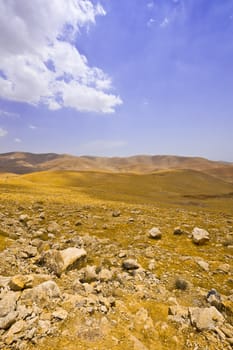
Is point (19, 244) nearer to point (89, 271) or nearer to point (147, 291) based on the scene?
point (89, 271)

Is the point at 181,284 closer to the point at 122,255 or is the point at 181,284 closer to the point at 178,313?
the point at 178,313

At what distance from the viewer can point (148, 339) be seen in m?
4.69

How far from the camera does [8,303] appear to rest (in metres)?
5.02

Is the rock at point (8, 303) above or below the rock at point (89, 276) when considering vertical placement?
above

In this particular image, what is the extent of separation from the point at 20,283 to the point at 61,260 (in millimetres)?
1723

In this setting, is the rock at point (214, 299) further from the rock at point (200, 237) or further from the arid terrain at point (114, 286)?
the rock at point (200, 237)

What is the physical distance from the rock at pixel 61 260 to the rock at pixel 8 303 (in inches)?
68.0

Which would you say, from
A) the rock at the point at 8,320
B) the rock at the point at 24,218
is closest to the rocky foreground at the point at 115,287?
the rock at the point at 8,320

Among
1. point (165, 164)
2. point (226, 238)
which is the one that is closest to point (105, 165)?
point (165, 164)

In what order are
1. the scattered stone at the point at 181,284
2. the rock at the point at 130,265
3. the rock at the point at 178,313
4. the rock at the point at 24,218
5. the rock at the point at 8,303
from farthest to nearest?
the rock at the point at 24,218
the rock at the point at 130,265
the scattered stone at the point at 181,284
the rock at the point at 178,313
the rock at the point at 8,303

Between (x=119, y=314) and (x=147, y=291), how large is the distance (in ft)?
4.46

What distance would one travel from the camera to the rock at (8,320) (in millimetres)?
4464

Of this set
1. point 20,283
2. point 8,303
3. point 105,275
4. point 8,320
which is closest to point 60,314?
point 8,320

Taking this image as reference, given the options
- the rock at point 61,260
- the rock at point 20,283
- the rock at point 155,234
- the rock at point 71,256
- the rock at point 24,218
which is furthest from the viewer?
the rock at point 24,218
